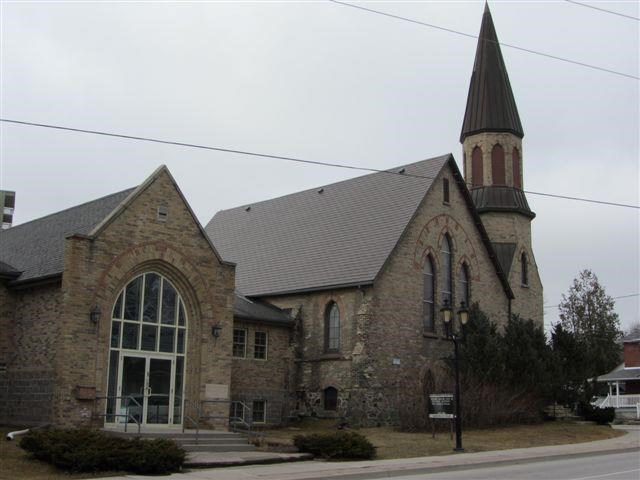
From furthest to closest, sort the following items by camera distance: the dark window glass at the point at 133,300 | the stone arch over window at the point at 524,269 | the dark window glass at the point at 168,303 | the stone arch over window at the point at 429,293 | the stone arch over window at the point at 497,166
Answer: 1. the stone arch over window at the point at 497,166
2. the stone arch over window at the point at 524,269
3. the stone arch over window at the point at 429,293
4. the dark window glass at the point at 168,303
5. the dark window glass at the point at 133,300

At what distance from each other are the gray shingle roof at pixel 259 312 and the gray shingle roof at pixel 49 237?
22.9ft

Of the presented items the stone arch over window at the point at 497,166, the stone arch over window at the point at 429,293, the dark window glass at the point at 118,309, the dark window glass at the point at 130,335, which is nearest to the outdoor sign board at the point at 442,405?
the stone arch over window at the point at 429,293

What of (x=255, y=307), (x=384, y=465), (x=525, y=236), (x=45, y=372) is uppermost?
(x=525, y=236)

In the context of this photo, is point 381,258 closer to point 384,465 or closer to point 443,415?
point 443,415

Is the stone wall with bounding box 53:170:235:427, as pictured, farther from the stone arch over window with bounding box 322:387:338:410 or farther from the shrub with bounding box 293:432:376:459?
the stone arch over window with bounding box 322:387:338:410

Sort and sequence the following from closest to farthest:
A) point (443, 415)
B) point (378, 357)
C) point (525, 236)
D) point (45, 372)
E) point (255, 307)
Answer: point (45, 372)
point (443, 415)
point (378, 357)
point (255, 307)
point (525, 236)

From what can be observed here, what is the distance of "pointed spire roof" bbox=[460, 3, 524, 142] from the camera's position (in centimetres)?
4309

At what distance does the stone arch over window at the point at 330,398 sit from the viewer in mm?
32156

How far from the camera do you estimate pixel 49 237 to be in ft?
92.1

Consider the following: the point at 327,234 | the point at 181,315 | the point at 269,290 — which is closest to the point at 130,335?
the point at 181,315

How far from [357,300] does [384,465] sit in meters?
12.9

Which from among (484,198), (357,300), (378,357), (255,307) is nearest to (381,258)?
(357,300)

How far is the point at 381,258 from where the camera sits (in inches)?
1268

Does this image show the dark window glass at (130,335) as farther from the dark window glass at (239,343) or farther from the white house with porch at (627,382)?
the white house with porch at (627,382)
